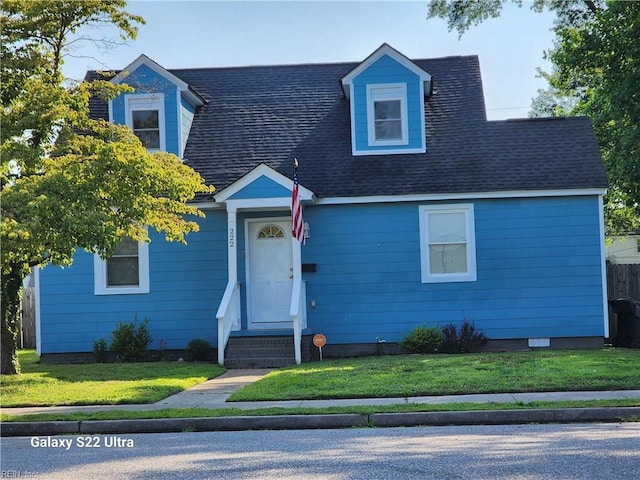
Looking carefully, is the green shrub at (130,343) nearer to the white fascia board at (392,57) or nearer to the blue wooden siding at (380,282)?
the blue wooden siding at (380,282)

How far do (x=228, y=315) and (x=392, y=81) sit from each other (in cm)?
637

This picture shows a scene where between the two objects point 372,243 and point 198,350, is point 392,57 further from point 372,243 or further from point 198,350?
point 198,350

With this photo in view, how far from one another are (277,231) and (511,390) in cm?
743

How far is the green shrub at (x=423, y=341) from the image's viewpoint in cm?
1528

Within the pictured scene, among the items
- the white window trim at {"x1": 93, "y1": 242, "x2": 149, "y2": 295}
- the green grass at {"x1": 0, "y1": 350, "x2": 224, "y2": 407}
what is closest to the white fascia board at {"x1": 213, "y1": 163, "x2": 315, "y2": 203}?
the white window trim at {"x1": 93, "y1": 242, "x2": 149, "y2": 295}

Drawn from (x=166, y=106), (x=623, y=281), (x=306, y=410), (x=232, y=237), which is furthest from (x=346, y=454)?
(x=623, y=281)

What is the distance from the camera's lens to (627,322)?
55.7 feet

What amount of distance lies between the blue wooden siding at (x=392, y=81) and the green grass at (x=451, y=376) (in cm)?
509

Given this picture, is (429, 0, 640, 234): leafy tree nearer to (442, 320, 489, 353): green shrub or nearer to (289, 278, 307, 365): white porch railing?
(442, 320, 489, 353): green shrub

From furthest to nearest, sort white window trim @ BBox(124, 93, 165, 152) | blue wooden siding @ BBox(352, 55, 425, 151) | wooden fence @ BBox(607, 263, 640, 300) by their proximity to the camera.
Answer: wooden fence @ BBox(607, 263, 640, 300), white window trim @ BBox(124, 93, 165, 152), blue wooden siding @ BBox(352, 55, 425, 151)

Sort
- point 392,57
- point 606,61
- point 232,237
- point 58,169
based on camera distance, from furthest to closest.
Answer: point 606,61 < point 392,57 < point 232,237 < point 58,169

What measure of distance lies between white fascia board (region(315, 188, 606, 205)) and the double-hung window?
13.3ft

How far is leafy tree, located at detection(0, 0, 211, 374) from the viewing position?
10.6 m

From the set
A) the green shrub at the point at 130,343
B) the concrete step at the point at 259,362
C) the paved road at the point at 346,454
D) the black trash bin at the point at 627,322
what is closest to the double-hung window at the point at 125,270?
the green shrub at the point at 130,343
